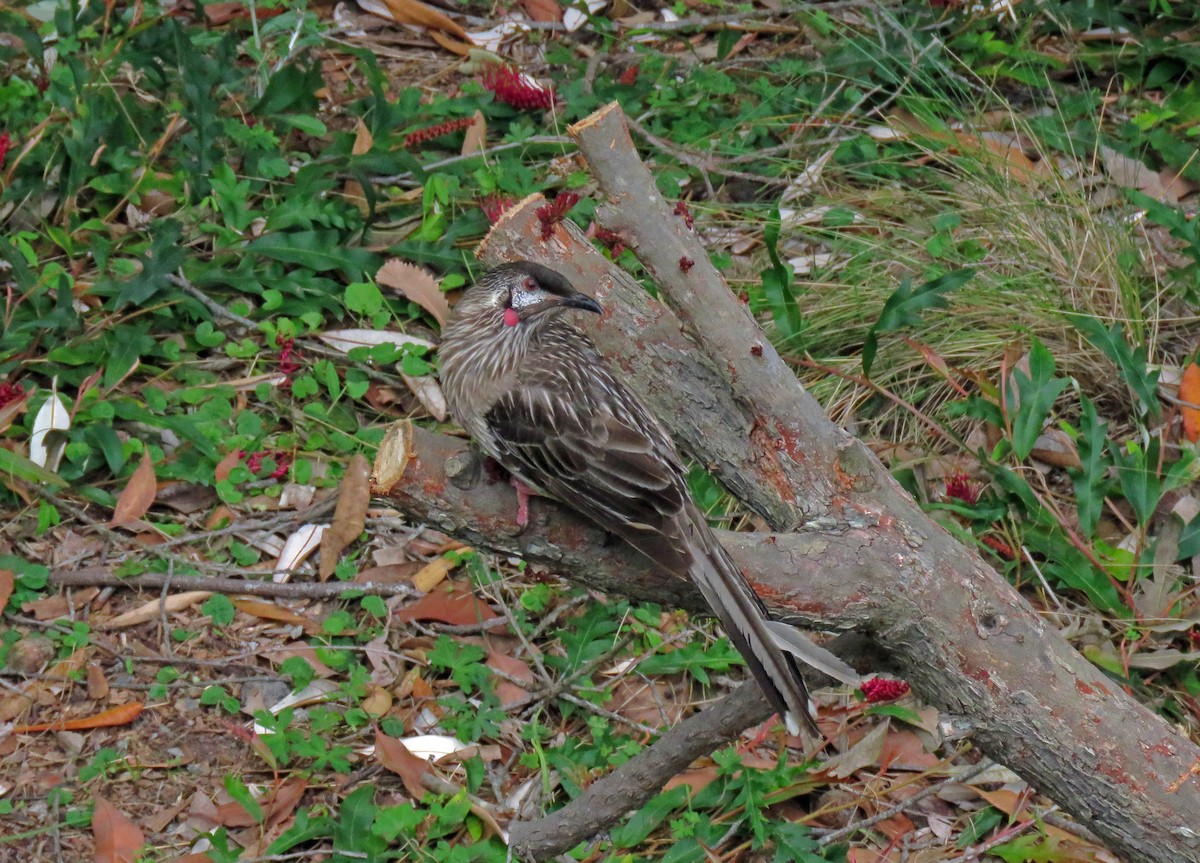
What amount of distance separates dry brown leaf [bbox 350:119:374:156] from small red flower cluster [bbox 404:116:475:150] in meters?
0.17

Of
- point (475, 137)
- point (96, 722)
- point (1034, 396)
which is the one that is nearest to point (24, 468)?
point (96, 722)

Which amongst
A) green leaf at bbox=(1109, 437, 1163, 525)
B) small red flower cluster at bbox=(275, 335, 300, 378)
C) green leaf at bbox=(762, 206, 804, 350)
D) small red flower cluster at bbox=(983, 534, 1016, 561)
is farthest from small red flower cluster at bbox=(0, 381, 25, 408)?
green leaf at bbox=(1109, 437, 1163, 525)

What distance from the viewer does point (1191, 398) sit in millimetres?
5156

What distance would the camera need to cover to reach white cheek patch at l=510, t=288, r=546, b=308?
4301 mm

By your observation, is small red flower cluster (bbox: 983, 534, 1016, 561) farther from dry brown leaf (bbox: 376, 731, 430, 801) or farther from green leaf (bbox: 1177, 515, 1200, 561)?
Answer: dry brown leaf (bbox: 376, 731, 430, 801)

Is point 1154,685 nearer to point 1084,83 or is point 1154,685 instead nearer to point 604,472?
point 604,472

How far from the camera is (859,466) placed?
11.6ft

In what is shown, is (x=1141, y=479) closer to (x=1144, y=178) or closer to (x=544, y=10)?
(x=1144, y=178)

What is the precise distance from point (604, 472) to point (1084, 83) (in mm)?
4122

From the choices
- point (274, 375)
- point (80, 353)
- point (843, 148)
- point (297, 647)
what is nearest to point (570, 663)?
point (297, 647)

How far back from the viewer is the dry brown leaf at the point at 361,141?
6.50 m

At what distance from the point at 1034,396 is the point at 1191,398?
659 millimetres

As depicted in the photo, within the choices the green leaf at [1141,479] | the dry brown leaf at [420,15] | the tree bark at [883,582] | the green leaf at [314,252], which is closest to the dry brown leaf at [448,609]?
the tree bark at [883,582]

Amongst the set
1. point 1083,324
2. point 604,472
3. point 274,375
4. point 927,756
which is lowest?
point 927,756
